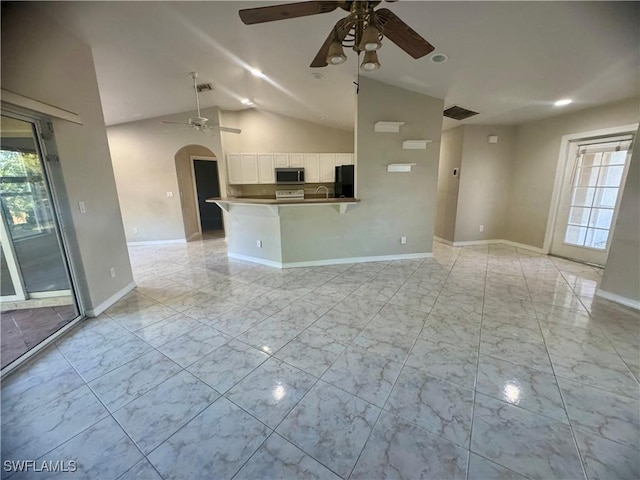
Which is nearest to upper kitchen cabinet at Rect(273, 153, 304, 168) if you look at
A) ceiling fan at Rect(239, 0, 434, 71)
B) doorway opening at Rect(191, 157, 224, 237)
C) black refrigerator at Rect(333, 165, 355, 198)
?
black refrigerator at Rect(333, 165, 355, 198)

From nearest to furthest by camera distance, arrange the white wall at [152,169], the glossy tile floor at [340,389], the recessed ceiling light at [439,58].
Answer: the glossy tile floor at [340,389] → the recessed ceiling light at [439,58] → the white wall at [152,169]

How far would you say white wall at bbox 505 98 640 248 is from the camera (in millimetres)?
4031

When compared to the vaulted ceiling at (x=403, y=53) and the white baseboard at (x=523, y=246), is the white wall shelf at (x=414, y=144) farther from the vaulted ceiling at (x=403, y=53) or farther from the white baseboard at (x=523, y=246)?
the white baseboard at (x=523, y=246)

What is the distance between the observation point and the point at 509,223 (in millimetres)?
5355

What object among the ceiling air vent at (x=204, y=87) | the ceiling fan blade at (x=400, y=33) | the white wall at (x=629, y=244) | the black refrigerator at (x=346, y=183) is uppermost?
the ceiling air vent at (x=204, y=87)

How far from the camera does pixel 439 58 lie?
282 centimetres

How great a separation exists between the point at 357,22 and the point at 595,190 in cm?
487

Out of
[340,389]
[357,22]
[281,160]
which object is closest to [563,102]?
[357,22]

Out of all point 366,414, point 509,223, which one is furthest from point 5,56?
point 509,223

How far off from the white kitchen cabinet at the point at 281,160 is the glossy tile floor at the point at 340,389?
355cm

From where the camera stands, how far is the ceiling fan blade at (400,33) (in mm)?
1509

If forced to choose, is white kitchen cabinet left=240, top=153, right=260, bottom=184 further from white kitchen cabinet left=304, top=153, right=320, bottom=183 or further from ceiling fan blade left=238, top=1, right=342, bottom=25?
ceiling fan blade left=238, top=1, right=342, bottom=25

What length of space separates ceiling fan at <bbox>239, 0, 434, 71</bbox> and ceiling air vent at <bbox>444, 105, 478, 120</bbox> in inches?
119

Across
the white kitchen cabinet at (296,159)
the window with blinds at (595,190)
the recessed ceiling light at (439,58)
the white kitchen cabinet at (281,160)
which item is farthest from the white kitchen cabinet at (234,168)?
the window with blinds at (595,190)
